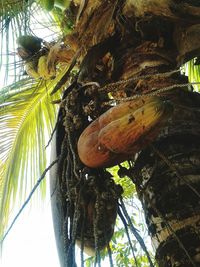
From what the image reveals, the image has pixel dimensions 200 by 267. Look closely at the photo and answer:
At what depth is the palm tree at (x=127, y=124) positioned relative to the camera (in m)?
1.33

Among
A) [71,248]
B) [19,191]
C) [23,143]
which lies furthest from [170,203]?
[23,143]

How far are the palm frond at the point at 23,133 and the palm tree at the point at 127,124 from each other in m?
0.99

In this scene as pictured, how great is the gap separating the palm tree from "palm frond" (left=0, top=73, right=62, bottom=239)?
39.2 inches

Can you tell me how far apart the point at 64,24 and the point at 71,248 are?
117 cm

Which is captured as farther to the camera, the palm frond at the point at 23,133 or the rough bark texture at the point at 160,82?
the palm frond at the point at 23,133

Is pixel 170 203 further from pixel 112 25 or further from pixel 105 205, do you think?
pixel 112 25

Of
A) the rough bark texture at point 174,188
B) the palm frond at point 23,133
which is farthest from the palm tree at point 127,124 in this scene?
the palm frond at point 23,133

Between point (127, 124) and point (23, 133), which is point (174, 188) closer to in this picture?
point (127, 124)

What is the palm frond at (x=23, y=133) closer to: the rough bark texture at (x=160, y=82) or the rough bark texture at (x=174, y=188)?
the rough bark texture at (x=160, y=82)

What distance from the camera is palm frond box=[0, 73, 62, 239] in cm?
300

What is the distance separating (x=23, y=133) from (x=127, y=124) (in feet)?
6.83

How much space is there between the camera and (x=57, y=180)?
159 centimetres

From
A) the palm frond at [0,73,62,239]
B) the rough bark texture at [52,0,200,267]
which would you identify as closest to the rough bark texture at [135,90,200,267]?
the rough bark texture at [52,0,200,267]

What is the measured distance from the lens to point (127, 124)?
125 centimetres
